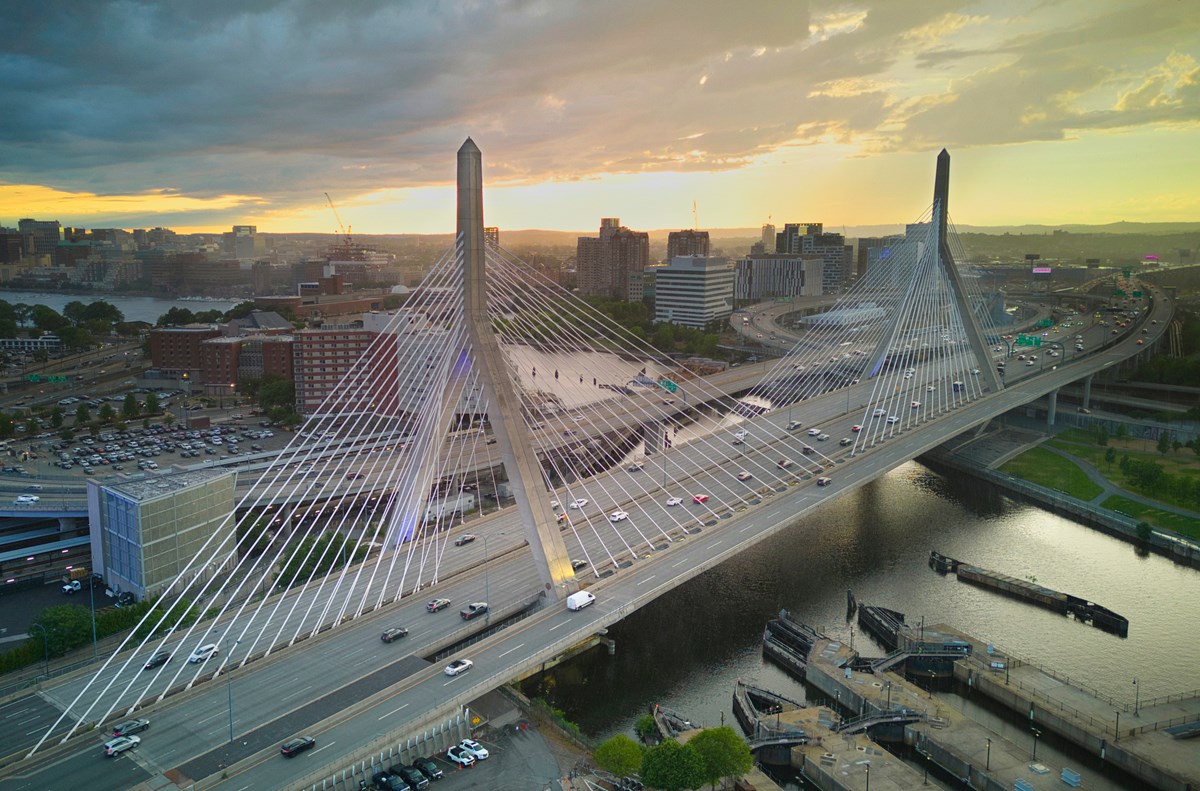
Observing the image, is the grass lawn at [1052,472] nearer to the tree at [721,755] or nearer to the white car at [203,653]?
the tree at [721,755]

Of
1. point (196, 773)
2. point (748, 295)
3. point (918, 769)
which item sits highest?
point (748, 295)

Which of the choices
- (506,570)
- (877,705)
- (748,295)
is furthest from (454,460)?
(748,295)

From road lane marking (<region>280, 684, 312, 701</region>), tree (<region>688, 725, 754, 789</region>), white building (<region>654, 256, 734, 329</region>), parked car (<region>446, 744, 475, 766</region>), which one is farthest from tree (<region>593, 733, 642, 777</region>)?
white building (<region>654, 256, 734, 329</region>)

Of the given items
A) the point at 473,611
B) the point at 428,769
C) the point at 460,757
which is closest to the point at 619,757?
the point at 460,757

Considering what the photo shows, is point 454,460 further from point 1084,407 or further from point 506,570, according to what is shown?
point 1084,407

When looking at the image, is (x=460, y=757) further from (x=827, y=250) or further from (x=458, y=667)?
(x=827, y=250)

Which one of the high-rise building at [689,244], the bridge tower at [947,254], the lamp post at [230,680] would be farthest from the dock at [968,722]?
the high-rise building at [689,244]

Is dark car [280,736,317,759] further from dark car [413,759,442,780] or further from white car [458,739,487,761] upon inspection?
white car [458,739,487,761]
